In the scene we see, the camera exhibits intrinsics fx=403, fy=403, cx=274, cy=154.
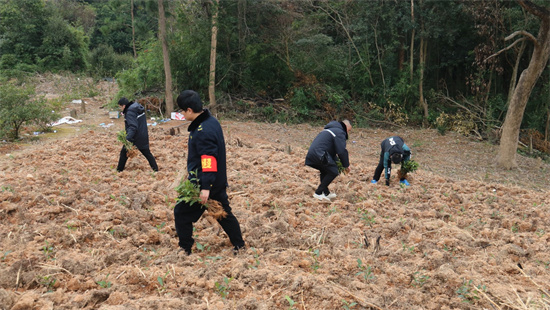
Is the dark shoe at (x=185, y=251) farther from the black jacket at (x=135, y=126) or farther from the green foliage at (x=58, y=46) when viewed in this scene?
the green foliage at (x=58, y=46)

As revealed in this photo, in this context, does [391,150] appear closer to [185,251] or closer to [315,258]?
[315,258]

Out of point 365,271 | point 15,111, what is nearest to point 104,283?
point 365,271

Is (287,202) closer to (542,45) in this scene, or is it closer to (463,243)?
(463,243)

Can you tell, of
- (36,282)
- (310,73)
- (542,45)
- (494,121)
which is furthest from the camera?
(310,73)

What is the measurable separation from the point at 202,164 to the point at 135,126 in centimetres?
346

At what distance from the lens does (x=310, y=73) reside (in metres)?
17.5

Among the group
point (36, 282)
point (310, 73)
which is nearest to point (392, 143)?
point (36, 282)

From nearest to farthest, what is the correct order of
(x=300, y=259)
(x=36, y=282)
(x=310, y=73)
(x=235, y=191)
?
(x=36, y=282) < (x=300, y=259) < (x=235, y=191) < (x=310, y=73)

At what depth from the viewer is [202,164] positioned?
3.47m

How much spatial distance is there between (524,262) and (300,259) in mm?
2217

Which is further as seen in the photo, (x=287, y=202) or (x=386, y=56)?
(x=386, y=56)

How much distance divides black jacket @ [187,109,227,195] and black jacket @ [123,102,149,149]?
3.21 meters

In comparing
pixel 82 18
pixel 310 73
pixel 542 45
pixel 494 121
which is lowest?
pixel 494 121

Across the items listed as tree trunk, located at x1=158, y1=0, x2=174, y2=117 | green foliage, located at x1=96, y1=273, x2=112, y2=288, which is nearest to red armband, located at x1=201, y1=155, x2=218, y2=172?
green foliage, located at x1=96, y1=273, x2=112, y2=288
